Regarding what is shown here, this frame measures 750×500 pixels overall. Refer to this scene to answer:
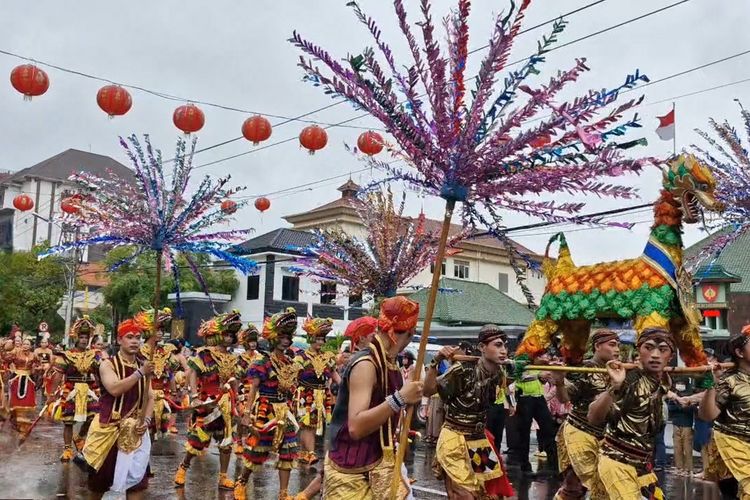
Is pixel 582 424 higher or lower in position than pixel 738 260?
lower

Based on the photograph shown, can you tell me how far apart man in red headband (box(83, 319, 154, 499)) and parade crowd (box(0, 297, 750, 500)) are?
0.01m

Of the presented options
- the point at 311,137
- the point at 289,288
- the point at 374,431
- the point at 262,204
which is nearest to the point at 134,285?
the point at 289,288

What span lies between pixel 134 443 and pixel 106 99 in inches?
269

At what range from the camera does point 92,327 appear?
38.4 ft

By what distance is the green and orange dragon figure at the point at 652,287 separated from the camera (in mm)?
7719

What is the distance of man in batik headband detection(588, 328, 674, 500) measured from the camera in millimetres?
5340

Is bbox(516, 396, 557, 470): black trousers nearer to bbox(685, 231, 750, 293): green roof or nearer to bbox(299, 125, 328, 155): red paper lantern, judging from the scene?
bbox(299, 125, 328, 155): red paper lantern

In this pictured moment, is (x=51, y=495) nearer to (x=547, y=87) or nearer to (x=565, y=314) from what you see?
(x=565, y=314)

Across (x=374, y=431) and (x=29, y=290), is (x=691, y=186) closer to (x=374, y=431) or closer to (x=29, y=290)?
(x=374, y=431)

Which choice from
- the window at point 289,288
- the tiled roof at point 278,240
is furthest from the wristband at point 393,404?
the window at point 289,288

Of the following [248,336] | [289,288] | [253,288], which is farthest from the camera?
[289,288]

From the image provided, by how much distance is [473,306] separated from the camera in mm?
32531

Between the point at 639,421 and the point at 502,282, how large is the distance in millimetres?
43668

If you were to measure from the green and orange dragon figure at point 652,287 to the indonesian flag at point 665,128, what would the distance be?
13.5ft
